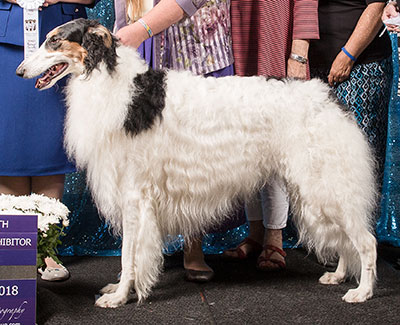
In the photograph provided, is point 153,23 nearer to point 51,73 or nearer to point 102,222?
point 51,73

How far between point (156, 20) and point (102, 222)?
1.85m

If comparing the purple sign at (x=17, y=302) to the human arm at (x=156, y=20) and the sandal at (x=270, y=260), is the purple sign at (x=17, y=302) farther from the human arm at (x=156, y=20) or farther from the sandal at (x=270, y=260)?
the sandal at (x=270, y=260)

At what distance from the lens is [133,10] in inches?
120

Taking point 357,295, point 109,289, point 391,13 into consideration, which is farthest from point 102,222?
point 391,13

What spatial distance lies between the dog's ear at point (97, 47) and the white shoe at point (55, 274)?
131 cm

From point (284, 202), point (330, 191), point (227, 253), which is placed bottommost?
point (227, 253)

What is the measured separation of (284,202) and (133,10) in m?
1.58

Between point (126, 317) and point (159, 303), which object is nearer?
point (126, 317)

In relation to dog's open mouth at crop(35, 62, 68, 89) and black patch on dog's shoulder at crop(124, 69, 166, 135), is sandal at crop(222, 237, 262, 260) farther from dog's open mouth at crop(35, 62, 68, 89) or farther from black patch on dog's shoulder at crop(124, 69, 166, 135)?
dog's open mouth at crop(35, 62, 68, 89)

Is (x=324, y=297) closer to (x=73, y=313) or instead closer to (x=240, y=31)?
(x=73, y=313)

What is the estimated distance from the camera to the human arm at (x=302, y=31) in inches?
129

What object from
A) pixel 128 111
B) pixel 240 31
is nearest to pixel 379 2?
pixel 240 31

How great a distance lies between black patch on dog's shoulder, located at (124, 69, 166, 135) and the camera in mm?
2760

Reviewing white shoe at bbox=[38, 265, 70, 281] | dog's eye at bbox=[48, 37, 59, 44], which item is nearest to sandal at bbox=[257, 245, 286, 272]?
white shoe at bbox=[38, 265, 70, 281]
